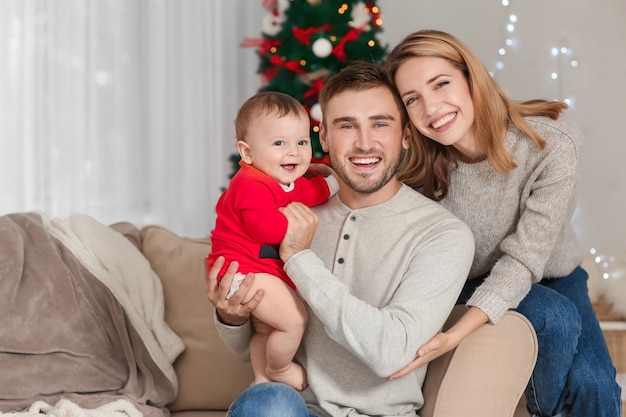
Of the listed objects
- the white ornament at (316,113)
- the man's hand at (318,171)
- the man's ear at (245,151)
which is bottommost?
the man's hand at (318,171)

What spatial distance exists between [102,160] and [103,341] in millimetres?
2284

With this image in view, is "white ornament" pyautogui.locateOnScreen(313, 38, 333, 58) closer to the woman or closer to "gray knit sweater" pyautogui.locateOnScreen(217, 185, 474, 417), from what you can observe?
the woman

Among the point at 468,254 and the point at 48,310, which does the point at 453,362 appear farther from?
the point at 48,310

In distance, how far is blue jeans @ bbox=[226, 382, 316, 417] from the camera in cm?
174

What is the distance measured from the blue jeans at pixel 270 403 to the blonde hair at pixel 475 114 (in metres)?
0.85

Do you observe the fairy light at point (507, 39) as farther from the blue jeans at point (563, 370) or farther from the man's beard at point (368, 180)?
the man's beard at point (368, 180)

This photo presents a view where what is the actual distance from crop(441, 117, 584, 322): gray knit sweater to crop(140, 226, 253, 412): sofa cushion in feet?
2.91

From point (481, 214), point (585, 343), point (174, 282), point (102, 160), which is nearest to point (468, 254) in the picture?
point (481, 214)

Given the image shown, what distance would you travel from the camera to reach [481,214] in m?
2.31

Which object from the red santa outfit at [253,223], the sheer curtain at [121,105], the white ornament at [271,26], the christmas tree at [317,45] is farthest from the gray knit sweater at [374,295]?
the sheer curtain at [121,105]

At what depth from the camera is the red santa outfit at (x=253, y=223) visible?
189 cm

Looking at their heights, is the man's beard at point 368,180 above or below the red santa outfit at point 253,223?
above

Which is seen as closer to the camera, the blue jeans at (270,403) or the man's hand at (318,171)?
the blue jeans at (270,403)

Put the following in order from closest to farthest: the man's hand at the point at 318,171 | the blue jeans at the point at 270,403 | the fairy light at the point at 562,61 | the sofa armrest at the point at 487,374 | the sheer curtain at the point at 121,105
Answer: the blue jeans at the point at 270,403 < the sofa armrest at the point at 487,374 < the man's hand at the point at 318,171 < the sheer curtain at the point at 121,105 < the fairy light at the point at 562,61
